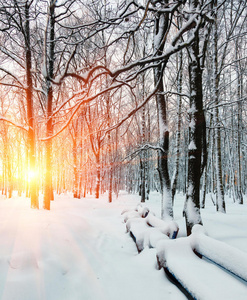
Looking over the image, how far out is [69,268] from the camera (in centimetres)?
323

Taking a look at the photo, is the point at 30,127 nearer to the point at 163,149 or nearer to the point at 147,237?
the point at 163,149

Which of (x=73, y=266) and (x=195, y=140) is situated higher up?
(x=195, y=140)

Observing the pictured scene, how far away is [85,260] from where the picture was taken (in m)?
3.61

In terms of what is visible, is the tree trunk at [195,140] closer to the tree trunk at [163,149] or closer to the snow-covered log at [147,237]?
the snow-covered log at [147,237]

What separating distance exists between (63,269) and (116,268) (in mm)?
921

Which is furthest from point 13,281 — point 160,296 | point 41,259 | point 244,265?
point 244,265

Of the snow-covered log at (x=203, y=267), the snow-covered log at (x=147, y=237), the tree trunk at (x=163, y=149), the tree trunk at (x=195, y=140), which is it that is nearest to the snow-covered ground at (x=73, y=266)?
the snow-covered log at (x=147, y=237)

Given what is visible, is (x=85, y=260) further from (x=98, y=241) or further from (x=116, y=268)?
(x=98, y=241)

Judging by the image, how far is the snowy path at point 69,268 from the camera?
2.61 m

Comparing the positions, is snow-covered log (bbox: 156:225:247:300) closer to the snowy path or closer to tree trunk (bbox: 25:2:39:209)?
the snowy path

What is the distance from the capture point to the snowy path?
8.57 ft

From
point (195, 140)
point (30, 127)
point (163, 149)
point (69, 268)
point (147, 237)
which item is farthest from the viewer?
point (30, 127)

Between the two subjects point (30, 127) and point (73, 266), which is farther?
point (30, 127)

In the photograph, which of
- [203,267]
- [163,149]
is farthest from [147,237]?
[163,149]
